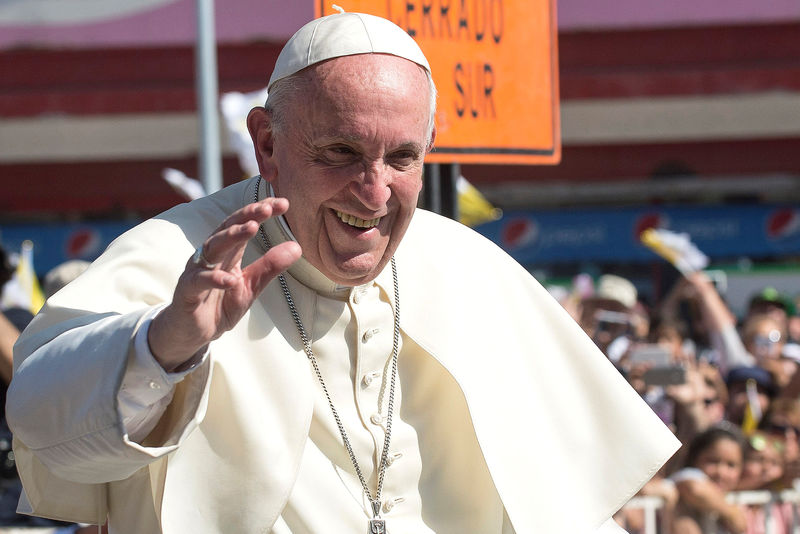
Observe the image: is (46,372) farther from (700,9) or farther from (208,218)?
(700,9)

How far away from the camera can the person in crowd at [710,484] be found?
5.14 metres

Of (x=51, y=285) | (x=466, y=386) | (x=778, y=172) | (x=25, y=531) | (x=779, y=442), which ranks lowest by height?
(x=778, y=172)

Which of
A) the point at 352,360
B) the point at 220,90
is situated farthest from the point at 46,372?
the point at 220,90

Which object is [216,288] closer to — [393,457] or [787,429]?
[393,457]

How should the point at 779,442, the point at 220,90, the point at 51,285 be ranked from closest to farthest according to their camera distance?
the point at 51,285 → the point at 779,442 → the point at 220,90

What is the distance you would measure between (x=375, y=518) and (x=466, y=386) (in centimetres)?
30

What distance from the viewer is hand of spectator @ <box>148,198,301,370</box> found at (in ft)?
5.51

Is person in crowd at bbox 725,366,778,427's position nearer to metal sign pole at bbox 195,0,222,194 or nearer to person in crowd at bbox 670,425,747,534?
person in crowd at bbox 670,425,747,534

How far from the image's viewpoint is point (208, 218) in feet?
7.49

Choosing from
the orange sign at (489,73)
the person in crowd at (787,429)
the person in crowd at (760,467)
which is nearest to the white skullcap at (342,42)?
the orange sign at (489,73)

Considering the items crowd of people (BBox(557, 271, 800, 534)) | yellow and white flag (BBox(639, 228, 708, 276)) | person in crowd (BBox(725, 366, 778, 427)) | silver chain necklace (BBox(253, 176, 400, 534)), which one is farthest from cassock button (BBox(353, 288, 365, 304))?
yellow and white flag (BBox(639, 228, 708, 276))

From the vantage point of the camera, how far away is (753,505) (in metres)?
5.41

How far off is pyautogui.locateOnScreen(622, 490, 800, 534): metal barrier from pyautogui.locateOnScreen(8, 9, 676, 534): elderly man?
9.14ft

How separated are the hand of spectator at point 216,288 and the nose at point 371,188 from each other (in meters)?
0.32
